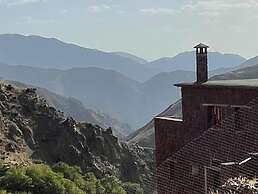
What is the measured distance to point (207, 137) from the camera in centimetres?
1533

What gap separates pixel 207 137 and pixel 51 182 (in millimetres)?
29150

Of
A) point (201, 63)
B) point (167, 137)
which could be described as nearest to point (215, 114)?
point (167, 137)

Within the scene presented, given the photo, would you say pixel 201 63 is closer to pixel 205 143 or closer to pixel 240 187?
pixel 205 143

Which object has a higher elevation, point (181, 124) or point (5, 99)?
point (181, 124)

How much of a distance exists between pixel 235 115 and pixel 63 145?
43.7 m

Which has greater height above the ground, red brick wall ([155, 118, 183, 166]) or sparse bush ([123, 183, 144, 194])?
red brick wall ([155, 118, 183, 166])

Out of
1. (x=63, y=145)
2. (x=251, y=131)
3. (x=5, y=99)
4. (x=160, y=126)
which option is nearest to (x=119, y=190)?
(x=63, y=145)

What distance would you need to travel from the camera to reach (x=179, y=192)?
54.8 ft

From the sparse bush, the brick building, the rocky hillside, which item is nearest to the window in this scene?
the brick building

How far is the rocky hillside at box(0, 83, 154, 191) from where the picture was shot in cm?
5556

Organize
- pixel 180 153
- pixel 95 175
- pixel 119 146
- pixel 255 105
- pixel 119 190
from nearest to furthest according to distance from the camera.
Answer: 1. pixel 255 105
2. pixel 180 153
3. pixel 119 190
4. pixel 95 175
5. pixel 119 146

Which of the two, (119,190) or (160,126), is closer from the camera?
(160,126)

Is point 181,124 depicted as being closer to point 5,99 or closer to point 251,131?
point 251,131

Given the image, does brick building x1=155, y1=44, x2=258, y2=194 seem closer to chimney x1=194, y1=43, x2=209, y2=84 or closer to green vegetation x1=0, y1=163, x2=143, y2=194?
chimney x1=194, y1=43, x2=209, y2=84
